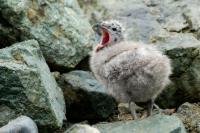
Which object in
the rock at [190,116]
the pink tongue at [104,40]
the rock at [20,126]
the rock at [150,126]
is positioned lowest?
the rock at [190,116]

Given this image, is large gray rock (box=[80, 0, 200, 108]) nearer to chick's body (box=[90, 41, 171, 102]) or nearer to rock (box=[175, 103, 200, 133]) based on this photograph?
rock (box=[175, 103, 200, 133])

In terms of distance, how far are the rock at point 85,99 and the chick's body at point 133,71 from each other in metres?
0.37

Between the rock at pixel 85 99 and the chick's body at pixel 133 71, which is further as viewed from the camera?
the rock at pixel 85 99

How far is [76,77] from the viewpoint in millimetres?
8172

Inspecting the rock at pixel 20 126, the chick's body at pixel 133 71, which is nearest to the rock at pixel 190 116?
the chick's body at pixel 133 71

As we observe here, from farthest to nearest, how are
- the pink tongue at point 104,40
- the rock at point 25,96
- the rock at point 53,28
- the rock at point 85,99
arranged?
the rock at point 53,28
the rock at point 85,99
the pink tongue at point 104,40
the rock at point 25,96

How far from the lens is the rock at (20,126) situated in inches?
261

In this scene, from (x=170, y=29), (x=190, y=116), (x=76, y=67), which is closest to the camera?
(x=190, y=116)

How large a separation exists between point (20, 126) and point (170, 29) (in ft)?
11.3

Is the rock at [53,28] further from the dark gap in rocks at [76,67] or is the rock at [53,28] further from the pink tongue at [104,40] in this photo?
the pink tongue at [104,40]

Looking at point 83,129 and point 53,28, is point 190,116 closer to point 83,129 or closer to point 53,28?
point 83,129

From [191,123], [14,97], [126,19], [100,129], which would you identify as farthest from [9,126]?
[126,19]

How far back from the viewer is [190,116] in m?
7.75

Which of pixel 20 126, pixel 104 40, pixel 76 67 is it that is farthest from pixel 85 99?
pixel 20 126
